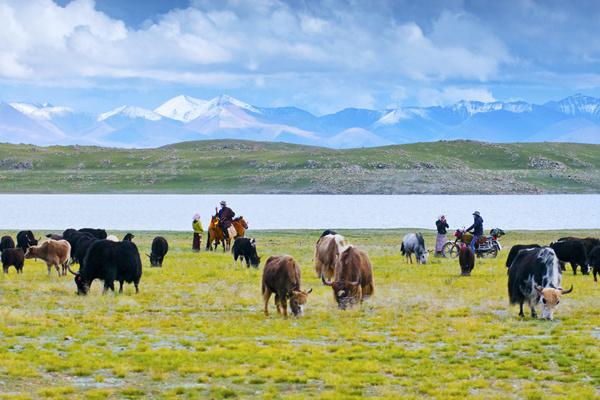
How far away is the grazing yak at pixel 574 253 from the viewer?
30031mm

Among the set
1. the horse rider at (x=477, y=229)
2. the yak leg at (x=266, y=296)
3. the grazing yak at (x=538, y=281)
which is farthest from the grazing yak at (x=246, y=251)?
the grazing yak at (x=538, y=281)

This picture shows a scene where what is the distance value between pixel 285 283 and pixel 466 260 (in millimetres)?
12283

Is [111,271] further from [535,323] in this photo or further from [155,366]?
[535,323]

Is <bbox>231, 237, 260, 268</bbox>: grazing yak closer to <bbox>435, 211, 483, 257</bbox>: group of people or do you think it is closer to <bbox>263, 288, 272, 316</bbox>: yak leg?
<bbox>435, 211, 483, 257</bbox>: group of people

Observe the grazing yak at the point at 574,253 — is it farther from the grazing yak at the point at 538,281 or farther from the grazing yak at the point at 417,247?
the grazing yak at the point at 538,281

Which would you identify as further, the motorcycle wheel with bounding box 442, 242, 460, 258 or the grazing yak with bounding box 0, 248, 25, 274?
the motorcycle wheel with bounding box 442, 242, 460, 258

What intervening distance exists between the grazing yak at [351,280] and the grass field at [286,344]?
1.35 ft

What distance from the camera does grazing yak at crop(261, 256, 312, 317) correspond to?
18.9m

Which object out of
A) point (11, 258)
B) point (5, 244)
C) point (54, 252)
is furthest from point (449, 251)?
point (5, 244)

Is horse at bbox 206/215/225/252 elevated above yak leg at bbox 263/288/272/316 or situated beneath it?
elevated above

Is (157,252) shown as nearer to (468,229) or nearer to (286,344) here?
(468,229)

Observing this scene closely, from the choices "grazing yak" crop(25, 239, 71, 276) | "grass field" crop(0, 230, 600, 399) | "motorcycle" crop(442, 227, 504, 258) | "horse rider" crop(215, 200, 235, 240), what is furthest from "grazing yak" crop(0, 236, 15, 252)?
"motorcycle" crop(442, 227, 504, 258)

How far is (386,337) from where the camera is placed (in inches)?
664

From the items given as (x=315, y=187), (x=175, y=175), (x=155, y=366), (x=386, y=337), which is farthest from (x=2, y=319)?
(x=175, y=175)
